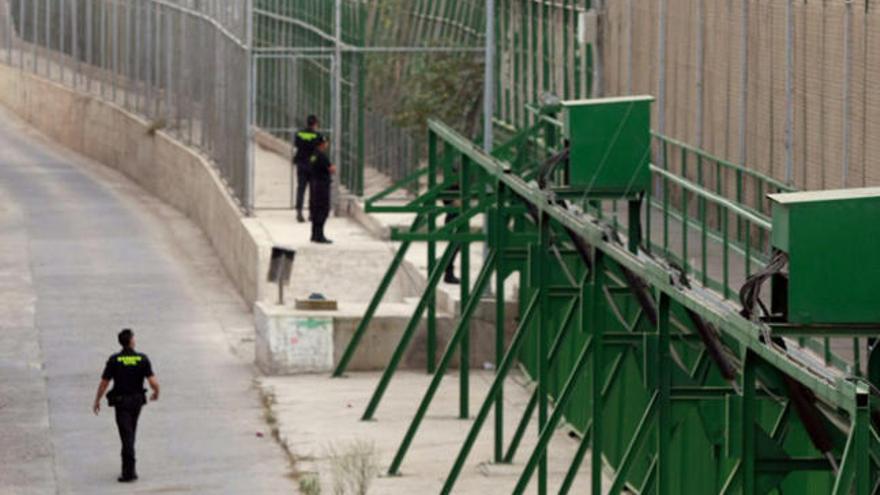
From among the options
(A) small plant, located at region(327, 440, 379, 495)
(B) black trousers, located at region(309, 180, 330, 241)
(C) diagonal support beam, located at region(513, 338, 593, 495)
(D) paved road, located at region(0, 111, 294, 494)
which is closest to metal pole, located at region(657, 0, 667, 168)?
(B) black trousers, located at region(309, 180, 330, 241)

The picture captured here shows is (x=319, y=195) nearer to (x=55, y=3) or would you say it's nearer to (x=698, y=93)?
(x=698, y=93)

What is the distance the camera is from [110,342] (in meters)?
35.3

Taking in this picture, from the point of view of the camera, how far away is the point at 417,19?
145 feet

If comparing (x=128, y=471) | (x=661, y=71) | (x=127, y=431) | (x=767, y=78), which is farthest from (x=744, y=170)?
(x=661, y=71)

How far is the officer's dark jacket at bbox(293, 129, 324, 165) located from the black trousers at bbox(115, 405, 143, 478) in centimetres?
1313

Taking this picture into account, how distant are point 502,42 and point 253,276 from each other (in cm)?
707

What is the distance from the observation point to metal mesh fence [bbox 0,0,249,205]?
44.7 m

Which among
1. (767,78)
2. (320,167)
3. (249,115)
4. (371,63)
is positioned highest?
(767,78)

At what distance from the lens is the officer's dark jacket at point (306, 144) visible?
1548 inches

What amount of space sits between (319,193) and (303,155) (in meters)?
2.12

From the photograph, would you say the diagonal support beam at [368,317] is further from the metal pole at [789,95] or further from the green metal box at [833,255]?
the green metal box at [833,255]

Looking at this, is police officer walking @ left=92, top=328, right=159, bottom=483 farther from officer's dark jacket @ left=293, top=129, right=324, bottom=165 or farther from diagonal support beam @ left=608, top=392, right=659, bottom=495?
officer's dark jacket @ left=293, top=129, right=324, bottom=165

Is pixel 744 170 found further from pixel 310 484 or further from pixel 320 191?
pixel 320 191

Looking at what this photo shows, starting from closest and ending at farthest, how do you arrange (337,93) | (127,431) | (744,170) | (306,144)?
(744,170), (127,431), (306,144), (337,93)
